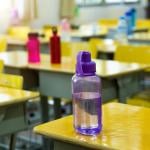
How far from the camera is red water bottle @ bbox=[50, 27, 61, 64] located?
10.3 feet

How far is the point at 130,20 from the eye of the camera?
5613mm

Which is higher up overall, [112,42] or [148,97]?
[112,42]

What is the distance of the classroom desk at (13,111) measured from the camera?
2164mm

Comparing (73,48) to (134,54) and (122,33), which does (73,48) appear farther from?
(122,33)

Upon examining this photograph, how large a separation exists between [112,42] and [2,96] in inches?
101

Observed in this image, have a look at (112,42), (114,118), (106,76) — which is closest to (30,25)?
(112,42)

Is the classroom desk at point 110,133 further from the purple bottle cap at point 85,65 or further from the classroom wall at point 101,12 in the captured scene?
the classroom wall at point 101,12

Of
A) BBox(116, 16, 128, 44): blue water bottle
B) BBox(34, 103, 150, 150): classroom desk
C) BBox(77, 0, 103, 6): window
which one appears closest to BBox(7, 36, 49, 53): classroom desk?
BBox(116, 16, 128, 44): blue water bottle

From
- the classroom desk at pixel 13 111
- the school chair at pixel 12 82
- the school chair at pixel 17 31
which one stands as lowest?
the classroom desk at pixel 13 111

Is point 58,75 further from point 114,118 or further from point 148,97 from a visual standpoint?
point 114,118

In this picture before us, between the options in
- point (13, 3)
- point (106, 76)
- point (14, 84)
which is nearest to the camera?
point (14, 84)

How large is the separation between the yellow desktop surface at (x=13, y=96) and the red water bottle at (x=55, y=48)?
2.80 ft

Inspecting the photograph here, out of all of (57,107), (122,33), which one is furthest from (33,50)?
(122,33)

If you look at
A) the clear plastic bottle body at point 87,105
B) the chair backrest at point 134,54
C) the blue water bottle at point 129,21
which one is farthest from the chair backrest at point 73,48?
the clear plastic bottle body at point 87,105
